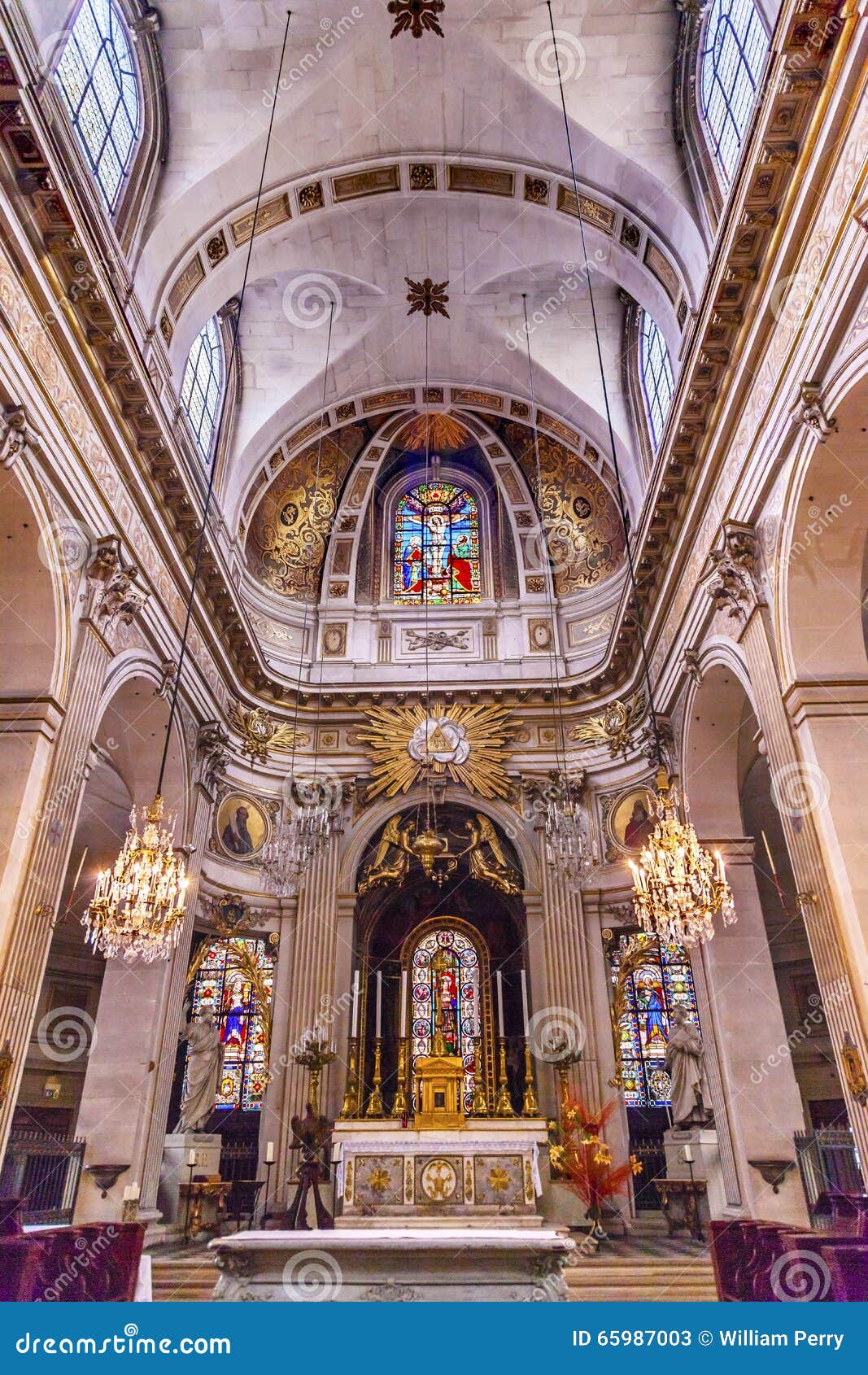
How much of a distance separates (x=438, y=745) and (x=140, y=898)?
8.53 metres

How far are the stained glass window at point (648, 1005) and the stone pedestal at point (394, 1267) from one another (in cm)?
853

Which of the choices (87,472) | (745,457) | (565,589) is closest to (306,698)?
(565,589)

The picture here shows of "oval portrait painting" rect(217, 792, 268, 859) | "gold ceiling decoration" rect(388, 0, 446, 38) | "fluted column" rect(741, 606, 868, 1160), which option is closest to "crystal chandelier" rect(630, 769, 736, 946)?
"fluted column" rect(741, 606, 868, 1160)

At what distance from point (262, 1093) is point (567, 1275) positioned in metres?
6.35

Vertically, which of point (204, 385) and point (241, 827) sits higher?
point (204, 385)

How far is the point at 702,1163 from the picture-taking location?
11.3m

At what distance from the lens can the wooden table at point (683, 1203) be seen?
10.9 metres

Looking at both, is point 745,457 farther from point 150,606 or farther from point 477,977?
point 477,977

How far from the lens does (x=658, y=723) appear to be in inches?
503

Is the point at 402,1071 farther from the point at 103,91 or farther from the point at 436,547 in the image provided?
the point at 103,91

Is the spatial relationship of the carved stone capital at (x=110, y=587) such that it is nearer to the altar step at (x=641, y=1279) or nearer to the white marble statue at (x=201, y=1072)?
the white marble statue at (x=201, y=1072)

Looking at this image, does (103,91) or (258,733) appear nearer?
(103,91)

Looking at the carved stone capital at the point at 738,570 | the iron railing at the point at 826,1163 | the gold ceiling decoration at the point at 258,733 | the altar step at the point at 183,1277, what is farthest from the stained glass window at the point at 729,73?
the altar step at the point at 183,1277

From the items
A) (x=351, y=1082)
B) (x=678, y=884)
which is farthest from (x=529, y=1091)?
(x=678, y=884)
